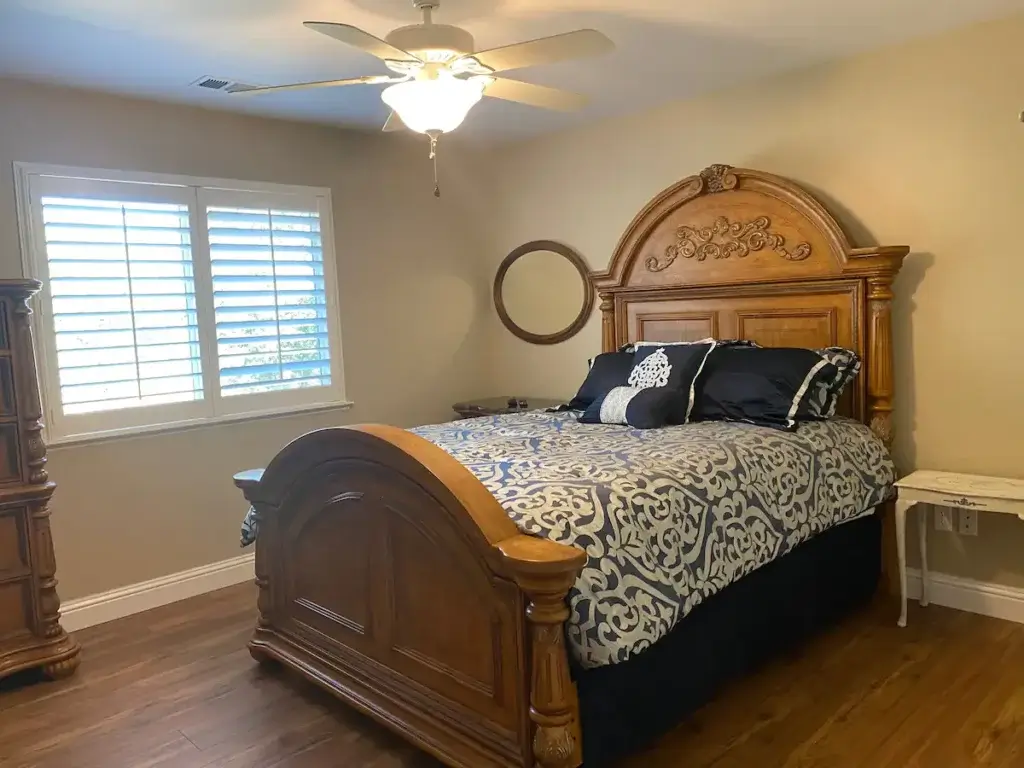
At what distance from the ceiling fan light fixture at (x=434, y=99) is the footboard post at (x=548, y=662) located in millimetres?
1371

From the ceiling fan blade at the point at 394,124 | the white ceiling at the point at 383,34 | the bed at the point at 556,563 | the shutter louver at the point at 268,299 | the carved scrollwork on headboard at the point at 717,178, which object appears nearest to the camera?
the bed at the point at 556,563

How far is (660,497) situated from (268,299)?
2575 millimetres

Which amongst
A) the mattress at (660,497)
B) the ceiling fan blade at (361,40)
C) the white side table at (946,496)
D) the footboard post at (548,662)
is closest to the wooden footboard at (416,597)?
the footboard post at (548,662)

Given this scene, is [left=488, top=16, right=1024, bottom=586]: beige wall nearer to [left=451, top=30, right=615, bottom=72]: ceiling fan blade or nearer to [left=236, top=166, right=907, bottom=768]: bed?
[left=236, top=166, right=907, bottom=768]: bed

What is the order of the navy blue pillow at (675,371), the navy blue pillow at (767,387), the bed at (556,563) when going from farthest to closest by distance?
1. the navy blue pillow at (675,371)
2. the navy blue pillow at (767,387)
3. the bed at (556,563)

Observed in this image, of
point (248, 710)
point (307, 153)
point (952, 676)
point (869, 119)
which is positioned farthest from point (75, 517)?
point (869, 119)

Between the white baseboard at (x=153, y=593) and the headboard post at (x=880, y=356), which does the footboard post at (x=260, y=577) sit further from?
the headboard post at (x=880, y=356)

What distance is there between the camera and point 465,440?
10.0 ft

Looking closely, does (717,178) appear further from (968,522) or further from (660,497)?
(660,497)

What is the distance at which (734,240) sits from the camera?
374 cm

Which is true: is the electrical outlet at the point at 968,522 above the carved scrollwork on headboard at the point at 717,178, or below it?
below

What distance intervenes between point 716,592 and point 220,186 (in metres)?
3.01

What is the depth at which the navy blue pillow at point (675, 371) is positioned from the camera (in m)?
3.27

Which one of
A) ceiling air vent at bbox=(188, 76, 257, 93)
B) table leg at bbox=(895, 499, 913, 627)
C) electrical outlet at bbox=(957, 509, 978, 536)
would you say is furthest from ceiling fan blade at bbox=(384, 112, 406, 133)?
electrical outlet at bbox=(957, 509, 978, 536)
